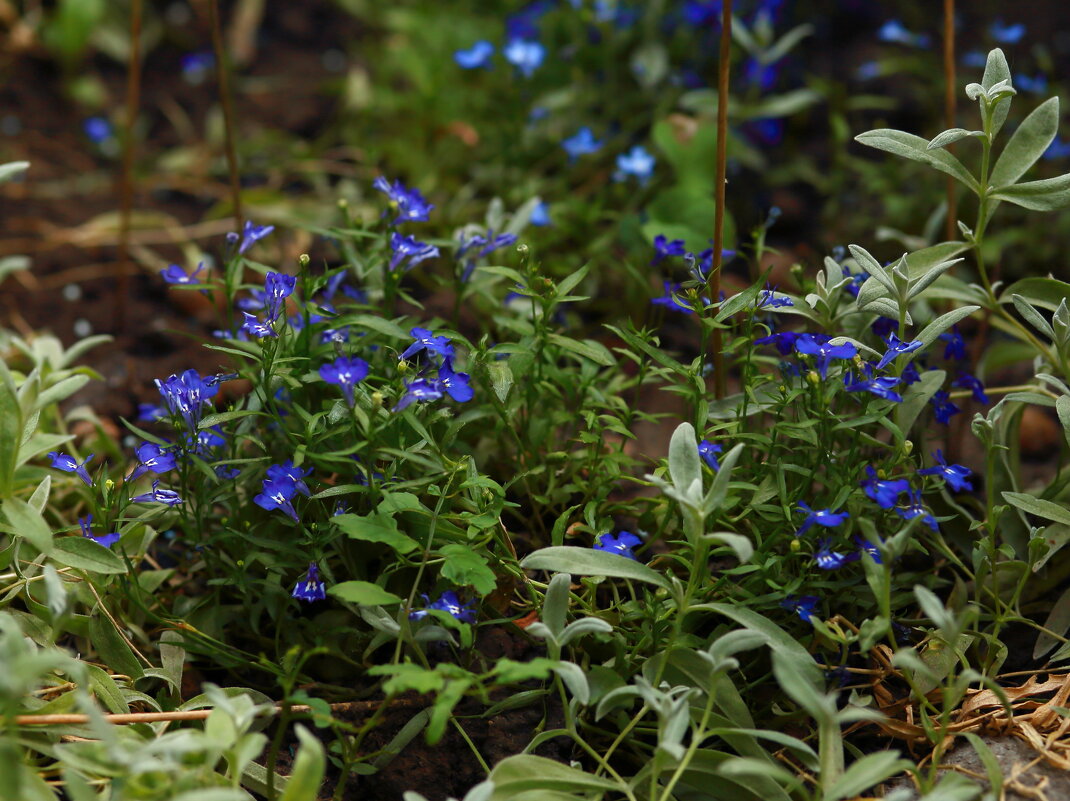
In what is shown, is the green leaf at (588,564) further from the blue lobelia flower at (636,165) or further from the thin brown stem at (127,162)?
the thin brown stem at (127,162)

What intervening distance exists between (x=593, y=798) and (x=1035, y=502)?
0.90 metres

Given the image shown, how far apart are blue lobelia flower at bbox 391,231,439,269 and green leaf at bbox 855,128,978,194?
30.9 inches

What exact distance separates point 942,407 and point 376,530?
102cm

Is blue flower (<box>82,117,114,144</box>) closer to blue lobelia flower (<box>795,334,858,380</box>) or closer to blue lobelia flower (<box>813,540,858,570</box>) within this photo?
blue lobelia flower (<box>795,334,858,380</box>)

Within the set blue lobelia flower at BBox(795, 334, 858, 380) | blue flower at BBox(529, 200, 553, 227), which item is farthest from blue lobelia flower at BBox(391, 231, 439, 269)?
blue lobelia flower at BBox(795, 334, 858, 380)

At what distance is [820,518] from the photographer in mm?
1626

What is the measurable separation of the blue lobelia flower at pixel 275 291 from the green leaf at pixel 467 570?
50cm

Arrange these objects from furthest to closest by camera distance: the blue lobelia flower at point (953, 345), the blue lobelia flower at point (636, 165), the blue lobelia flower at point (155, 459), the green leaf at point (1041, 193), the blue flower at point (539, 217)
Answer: the blue lobelia flower at point (636, 165), the blue flower at point (539, 217), the blue lobelia flower at point (953, 345), the green leaf at point (1041, 193), the blue lobelia flower at point (155, 459)

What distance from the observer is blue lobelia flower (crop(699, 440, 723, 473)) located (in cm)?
176

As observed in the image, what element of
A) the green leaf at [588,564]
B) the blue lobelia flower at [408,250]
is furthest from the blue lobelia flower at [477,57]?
the green leaf at [588,564]

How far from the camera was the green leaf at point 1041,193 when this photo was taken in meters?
1.84

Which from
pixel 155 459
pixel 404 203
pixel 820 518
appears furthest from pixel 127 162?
pixel 820 518

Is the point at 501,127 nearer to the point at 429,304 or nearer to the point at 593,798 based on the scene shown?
the point at 429,304

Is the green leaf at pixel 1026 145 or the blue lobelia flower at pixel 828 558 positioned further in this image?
the green leaf at pixel 1026 145
